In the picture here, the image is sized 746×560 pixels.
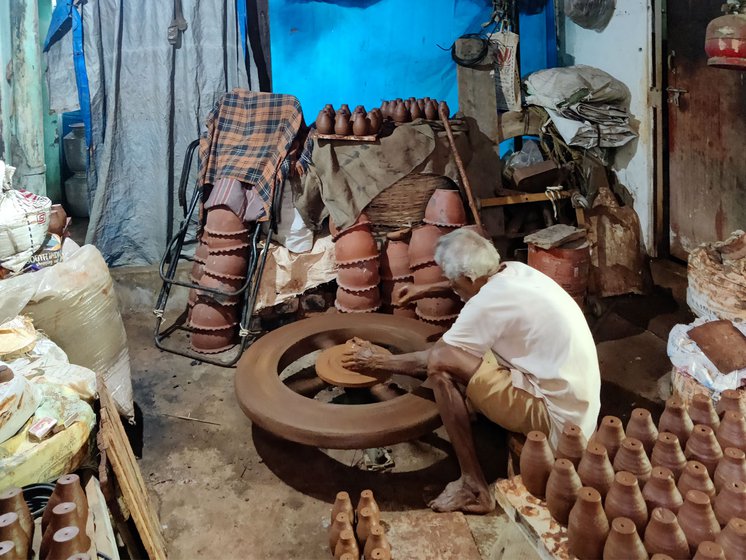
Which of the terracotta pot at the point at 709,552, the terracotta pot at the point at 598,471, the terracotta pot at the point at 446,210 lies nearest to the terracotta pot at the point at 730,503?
the terracotta pot at the point at 709,552

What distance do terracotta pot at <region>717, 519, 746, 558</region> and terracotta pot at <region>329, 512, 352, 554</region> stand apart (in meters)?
1.48

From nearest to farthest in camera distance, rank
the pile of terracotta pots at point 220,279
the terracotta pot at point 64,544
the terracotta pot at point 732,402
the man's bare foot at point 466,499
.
Answer: the terracotta pot at point 64,544 → the terracotta pot at point 732,402 → the man's bare foot at point 466,499 → the pile of terracotta pots at point 220,279

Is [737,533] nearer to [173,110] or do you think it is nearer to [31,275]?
[31,275]

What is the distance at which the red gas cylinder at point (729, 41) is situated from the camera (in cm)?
348

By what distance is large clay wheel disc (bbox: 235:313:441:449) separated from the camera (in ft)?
10.6

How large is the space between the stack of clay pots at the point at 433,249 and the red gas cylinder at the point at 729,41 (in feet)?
6.34

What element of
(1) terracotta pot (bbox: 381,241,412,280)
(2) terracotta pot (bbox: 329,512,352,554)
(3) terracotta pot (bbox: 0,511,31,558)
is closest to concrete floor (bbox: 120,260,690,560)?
(2) terracotta pot (bbox: 329,512,352,554)

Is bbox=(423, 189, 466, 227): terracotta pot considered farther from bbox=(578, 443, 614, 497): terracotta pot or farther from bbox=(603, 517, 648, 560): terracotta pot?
bbox=(603, 517, 648, 560): terracotta pot

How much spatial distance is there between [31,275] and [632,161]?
15.9 feet

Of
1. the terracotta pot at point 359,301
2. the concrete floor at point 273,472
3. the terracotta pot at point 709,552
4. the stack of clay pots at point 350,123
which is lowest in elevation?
the concrete floor at point 273,472

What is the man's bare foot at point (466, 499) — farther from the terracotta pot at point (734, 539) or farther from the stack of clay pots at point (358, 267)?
the stack of clay pots at point (358, 267)

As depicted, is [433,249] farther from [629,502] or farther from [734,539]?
[734,539]

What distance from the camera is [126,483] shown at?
270cm

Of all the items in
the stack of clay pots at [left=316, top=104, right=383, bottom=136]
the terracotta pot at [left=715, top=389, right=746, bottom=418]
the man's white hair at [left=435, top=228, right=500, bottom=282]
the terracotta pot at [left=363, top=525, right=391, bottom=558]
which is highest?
the stack of clay pots at [left=316, top=104, right=383, bottom=136]
